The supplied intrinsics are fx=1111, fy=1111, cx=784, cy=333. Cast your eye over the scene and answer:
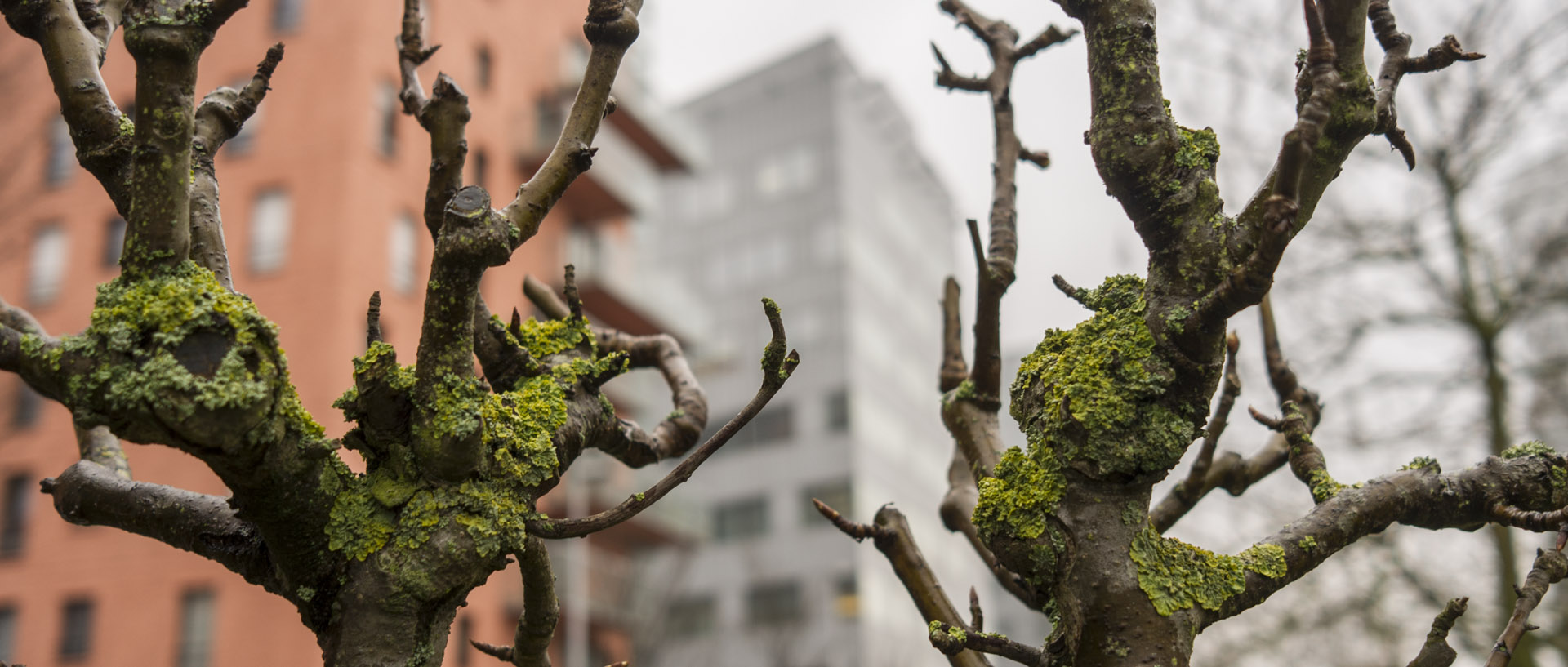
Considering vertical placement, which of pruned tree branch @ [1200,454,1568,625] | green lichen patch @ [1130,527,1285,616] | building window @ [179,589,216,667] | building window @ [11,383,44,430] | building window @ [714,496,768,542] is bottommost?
green lichen patch @ [1130,527,1285,616]

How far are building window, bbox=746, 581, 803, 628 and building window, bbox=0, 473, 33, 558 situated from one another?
19458 mm

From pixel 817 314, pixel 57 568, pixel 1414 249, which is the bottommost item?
pixel 57 568

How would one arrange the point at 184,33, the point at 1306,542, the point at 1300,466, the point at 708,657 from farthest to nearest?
the point at 708,657, the point at 1300,466, the point at 1306,542, the point at 184,33

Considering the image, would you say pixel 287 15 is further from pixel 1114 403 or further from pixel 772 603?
pixel 772 603

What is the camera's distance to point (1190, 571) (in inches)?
87.0

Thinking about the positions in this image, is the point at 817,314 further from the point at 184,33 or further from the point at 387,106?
the point at 184,33

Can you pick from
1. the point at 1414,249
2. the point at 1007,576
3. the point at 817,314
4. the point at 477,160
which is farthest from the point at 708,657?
the point at 1007,576

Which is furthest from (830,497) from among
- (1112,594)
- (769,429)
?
(1112,594)

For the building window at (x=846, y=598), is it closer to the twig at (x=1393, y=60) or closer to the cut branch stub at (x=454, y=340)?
the twig at (x=1393, y=60)

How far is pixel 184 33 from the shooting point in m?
1.75

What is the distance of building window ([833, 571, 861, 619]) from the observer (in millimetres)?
30844

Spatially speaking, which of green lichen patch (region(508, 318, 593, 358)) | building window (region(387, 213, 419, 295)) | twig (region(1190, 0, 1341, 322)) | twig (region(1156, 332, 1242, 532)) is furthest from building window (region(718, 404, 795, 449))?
twig (region(1190, 0, 1341, 322))

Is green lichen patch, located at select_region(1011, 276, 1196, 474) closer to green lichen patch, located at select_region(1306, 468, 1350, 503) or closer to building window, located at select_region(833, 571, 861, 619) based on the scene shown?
green lichen patch, located at select_region(1306, 468, 1350, 503)

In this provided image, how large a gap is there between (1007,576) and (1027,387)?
0.70 meters
